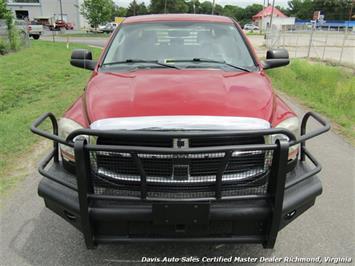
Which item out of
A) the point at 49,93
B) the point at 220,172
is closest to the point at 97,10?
the point at 49,93

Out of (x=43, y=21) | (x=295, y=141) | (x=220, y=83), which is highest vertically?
(x=220, y=83)

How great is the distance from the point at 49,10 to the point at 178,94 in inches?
3115

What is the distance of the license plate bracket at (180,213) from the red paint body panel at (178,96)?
0.65m

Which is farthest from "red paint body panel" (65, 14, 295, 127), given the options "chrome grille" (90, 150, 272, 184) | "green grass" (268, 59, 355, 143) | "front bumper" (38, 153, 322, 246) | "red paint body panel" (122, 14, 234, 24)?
"green grass" (268, 59, 355, 143)

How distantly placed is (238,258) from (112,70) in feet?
7.06

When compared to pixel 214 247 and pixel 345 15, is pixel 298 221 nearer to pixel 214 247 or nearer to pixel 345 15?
pixel 214 247

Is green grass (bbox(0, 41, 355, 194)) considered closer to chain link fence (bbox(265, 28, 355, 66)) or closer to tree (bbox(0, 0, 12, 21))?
tree (bbox(0, 0, 12, 21))

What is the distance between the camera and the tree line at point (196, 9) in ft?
168

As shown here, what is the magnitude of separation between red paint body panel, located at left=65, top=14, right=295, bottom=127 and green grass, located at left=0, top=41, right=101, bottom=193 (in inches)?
82.5

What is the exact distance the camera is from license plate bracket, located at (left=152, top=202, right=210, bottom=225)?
2.56 meters

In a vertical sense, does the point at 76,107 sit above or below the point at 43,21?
above

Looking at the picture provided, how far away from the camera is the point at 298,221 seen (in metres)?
3.90

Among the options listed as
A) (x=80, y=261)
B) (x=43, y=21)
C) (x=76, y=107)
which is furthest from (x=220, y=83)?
(x=43, y=21)

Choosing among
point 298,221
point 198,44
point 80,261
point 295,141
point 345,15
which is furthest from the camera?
point 345,15
